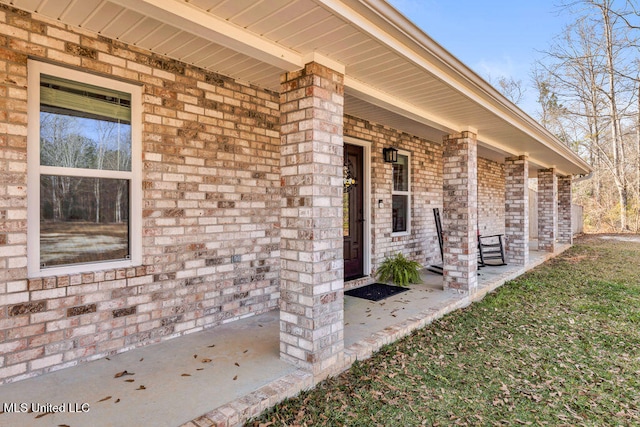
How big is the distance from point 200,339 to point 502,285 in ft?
16.7

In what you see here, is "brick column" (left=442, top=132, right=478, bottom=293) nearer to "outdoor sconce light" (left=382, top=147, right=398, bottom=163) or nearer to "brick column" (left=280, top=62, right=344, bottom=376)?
"outdoor sconce light" (left=382, top=147, right=398, bottom=163)

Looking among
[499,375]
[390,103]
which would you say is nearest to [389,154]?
[390,103]

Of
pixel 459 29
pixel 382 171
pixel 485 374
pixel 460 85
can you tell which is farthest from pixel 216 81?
pixel 459 29

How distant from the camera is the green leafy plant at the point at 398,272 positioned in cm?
550

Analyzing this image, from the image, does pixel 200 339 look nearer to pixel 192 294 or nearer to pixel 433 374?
pixel 192 294

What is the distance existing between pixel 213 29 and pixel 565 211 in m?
13.1

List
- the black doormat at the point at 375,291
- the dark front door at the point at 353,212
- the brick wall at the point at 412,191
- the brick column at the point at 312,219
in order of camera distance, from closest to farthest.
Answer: the brick column at the point at 312,219, the black doormat at the point at 375,291, the dark front door at the point at 353,212, the brick wall at the point at 412,191

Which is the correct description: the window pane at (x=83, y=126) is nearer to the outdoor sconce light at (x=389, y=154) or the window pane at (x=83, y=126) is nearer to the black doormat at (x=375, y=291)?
the black doormat at (x=375, y=291)

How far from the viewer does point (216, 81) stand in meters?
3.50

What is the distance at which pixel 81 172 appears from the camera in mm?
2742

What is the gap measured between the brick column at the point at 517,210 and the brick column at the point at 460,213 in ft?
9.59

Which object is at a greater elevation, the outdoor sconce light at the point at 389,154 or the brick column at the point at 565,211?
the outdoor sconce light at the point at 389,154

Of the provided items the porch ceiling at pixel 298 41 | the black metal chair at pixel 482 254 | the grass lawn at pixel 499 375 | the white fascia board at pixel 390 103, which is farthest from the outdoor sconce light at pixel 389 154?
the grass lawn at pixel 499 375

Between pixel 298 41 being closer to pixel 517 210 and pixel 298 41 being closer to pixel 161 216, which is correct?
pixel 161 216
